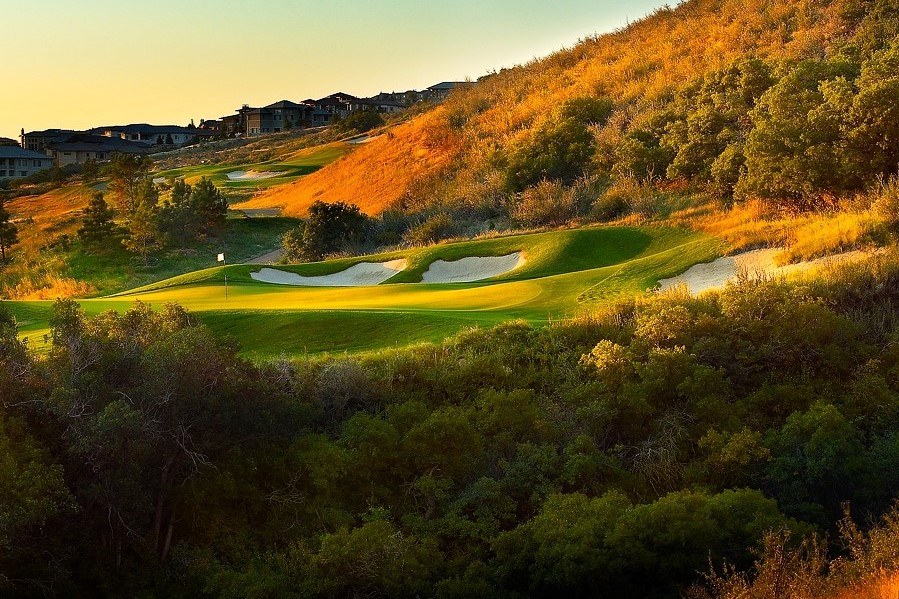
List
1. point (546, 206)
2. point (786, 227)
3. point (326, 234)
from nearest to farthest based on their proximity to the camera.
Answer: point (786, 227), point (546, 206), point (326, 234)

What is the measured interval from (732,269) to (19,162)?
3971 inches

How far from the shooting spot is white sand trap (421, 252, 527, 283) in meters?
27.4

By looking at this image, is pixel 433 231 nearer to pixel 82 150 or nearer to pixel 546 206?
pixel 546 206

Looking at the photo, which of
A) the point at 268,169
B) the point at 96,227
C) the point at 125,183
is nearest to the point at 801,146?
the point at 96,227

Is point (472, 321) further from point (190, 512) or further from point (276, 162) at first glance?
point (276, 162)

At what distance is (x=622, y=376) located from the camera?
50.6ft

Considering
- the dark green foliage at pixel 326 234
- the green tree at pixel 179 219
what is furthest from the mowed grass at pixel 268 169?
the dark green foliage at pixel 326 234

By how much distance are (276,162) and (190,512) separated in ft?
233

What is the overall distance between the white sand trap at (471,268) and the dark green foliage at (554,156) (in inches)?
384

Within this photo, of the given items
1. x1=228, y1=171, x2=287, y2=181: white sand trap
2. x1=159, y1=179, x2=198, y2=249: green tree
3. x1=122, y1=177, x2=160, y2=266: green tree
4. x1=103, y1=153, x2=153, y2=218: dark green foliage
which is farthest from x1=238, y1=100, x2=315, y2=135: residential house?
x1=122, y1=177, x2=160, y2=266: green tree

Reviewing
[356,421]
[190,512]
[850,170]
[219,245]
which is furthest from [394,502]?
[219,245]

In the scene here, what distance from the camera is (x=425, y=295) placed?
22484 millimetres

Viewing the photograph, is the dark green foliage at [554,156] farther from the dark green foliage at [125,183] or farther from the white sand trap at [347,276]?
the dark green foliage at [125,183]

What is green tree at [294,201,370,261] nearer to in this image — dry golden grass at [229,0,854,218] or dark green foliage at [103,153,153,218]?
dry golden grass at [229,0,854,218]
